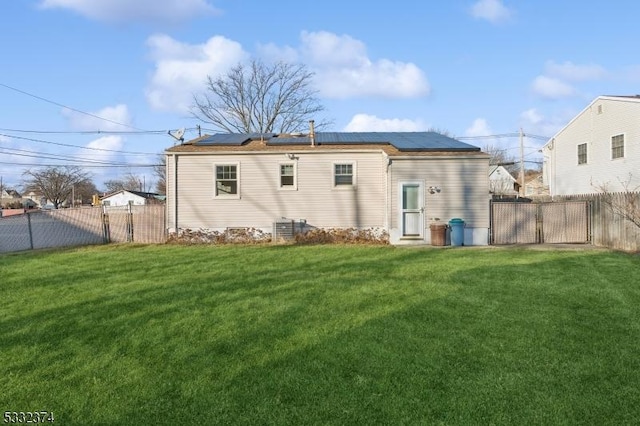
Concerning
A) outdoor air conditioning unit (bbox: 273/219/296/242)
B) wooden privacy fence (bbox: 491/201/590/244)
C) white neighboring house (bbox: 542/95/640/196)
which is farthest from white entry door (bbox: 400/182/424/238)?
white neighboring house (bbox: 542/95/640/196)

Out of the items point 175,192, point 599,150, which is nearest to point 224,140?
point 175,192

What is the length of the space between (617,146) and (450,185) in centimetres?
1029

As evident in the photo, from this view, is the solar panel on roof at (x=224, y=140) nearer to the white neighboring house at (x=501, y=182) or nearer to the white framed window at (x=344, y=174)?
the white framed window at (x=344, y=174)

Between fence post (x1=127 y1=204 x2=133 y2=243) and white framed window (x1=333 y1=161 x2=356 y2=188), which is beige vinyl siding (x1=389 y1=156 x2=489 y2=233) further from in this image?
fence post (x1=127 y1=204 x2=133 y2=243)

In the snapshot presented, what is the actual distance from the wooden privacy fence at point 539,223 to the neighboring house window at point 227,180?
366 inches

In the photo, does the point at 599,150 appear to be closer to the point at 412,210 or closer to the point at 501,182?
the point at 412,210

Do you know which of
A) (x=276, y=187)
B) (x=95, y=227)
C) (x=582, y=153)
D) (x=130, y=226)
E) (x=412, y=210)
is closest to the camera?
(x=412, y=210)

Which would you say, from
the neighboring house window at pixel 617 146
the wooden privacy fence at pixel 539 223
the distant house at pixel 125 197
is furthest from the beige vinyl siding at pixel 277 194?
the distant house at pixel 125 197

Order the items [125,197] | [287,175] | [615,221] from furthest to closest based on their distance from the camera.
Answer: [125,197], [287,175], [615,221]

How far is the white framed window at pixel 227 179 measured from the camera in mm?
16406

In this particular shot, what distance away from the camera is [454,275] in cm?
873

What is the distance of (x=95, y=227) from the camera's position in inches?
669

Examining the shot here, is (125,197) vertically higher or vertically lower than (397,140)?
higher

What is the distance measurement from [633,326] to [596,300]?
1.39 meters
